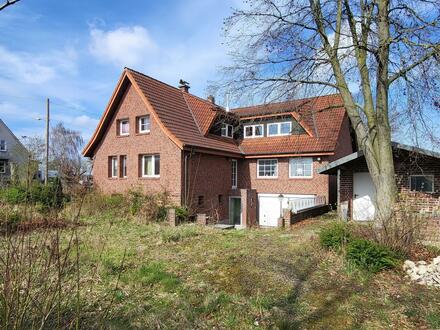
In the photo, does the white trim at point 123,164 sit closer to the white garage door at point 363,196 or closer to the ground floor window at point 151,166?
the ground floor window at point 151,166

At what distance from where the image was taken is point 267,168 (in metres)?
22.4

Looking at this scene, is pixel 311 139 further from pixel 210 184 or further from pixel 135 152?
pixel 135 152

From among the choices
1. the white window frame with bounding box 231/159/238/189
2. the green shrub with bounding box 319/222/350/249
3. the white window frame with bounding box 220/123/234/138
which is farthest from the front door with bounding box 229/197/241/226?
the green shrub with bounding box 319/222/350/249

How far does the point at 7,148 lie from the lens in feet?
153

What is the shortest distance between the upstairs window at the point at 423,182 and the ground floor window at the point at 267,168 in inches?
334

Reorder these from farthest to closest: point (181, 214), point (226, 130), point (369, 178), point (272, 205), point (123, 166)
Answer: point (226, 130) < point (272, 205) < point (123, 166) < point (181, 214) < point (369, 178)

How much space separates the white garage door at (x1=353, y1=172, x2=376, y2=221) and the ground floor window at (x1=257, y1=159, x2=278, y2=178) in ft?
21.5

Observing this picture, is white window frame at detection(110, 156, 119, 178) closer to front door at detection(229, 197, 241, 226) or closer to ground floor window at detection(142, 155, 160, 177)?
ground floor window at detection(142, 155, 160, 177)

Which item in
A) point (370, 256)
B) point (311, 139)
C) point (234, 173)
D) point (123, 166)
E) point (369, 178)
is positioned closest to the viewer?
point (370, 256)

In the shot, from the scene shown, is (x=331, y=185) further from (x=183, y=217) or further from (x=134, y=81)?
(x=134, y=81)

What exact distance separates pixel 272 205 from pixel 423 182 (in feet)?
30.5

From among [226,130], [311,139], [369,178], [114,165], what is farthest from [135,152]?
[369,178]

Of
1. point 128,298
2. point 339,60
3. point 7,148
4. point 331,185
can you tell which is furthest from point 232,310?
point 7,148

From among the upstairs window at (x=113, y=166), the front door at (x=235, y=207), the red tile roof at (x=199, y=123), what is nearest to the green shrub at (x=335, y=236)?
the red tile roof at (x=199, y=123)
